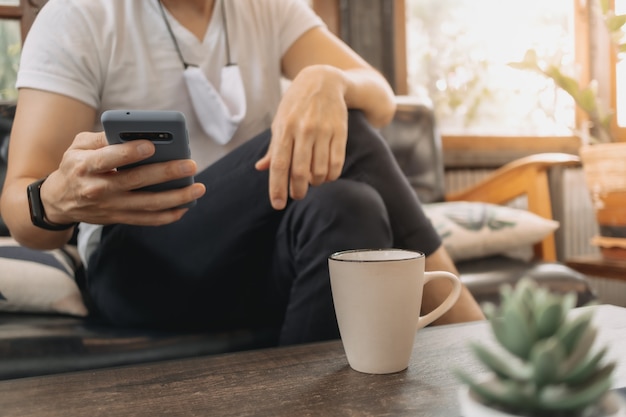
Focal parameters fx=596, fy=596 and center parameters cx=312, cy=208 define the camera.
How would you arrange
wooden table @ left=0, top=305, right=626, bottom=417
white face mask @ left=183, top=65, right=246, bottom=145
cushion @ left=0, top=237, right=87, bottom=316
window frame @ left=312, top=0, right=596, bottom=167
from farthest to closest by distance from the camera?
window frame @ left=312, top=0, right=596, bottom=167
white face mask @ left=183, top=65, right=246, bottom=145
cushion @ left=0, top=237, right=87, bottom=316
wooden table @ left=0, top=305, right=626, bottom=417

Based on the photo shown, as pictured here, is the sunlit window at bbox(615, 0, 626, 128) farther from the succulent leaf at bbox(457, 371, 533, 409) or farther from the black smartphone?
the succulent leaf at bbox(457, 371, 533, 409)

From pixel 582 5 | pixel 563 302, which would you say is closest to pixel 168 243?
pixel 563 302

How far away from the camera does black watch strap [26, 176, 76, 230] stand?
85 cm

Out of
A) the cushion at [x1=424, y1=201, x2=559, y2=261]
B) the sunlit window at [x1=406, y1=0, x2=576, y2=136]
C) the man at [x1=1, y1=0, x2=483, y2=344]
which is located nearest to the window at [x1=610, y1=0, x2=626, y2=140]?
the sunlit window at [x1=406, y1=0, x2=576, y2=136]

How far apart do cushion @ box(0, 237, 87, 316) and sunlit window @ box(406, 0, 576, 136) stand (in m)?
1.75

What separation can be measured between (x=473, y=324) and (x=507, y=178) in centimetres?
116

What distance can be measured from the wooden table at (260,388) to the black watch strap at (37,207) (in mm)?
354

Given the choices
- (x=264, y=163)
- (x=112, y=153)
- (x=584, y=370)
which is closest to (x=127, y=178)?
(x=112, y=153)

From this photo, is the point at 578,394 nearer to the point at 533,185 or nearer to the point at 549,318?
the point at 549,318

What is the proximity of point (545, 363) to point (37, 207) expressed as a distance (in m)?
0.77

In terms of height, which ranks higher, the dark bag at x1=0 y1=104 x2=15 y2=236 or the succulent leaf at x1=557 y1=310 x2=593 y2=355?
the dark bag at x1=0 y1=104 x2=15 y2=236

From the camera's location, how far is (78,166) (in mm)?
726

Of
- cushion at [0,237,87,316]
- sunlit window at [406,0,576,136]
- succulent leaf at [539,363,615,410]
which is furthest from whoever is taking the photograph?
sunlit window at [406,0,576,136]

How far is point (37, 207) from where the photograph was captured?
2.79ft
